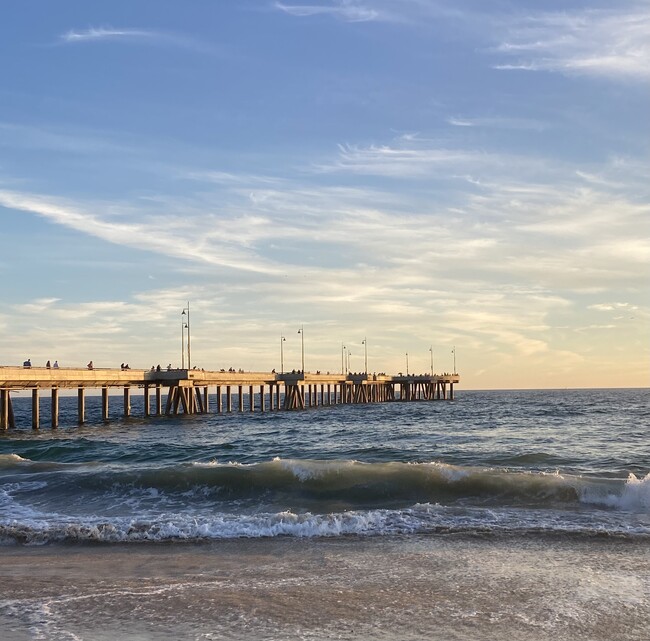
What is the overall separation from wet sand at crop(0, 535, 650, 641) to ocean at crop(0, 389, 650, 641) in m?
0.03

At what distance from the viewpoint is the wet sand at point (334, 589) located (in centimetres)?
840

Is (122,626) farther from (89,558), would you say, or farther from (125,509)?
(125,509)

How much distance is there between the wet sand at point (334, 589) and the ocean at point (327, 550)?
3cm

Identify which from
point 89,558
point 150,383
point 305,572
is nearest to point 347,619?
point 305,572

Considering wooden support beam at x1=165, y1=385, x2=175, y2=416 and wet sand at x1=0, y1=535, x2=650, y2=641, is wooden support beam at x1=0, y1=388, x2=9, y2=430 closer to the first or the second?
wooden support beam at x1=165, y1=385, x2=175, y2=416

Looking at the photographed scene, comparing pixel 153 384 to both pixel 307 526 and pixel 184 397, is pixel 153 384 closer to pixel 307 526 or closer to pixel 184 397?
pixel 184 397

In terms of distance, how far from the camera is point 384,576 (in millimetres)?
10742

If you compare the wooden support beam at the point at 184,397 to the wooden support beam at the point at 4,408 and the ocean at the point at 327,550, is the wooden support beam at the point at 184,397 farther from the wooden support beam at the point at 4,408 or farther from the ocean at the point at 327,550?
the ocean at the point at 327,550

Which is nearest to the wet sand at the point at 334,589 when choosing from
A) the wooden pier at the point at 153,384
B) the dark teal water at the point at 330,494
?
the dark teal water at the point at 330,494

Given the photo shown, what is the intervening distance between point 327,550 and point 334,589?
2641 mm

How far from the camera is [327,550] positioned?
12703 millimetres

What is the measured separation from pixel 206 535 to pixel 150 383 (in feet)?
170

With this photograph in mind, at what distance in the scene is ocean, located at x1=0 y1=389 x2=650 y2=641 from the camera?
8.70 m

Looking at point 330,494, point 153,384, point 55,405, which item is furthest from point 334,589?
point 153,384
